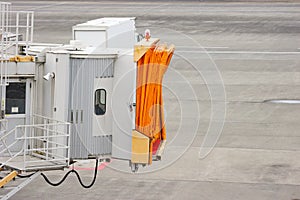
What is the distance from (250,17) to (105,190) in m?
40.3

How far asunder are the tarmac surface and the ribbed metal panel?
4.39 meters

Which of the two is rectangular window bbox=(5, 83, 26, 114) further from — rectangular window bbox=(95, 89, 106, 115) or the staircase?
rectangular window bbox=(95, 89, 106, 115)

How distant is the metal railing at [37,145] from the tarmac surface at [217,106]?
3.96 metres

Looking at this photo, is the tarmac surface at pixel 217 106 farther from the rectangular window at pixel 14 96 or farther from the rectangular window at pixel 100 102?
the rectangular window at pixel 100 102

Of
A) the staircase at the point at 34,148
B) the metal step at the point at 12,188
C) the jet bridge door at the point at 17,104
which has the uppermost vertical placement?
the jet bridge door at the point at 17,104

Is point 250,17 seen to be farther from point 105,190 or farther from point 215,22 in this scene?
point 105,190

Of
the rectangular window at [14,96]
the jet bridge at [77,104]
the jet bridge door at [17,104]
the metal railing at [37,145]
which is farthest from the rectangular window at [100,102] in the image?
the rectangular window at [14,96]

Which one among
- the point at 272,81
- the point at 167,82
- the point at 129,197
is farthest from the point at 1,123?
the point at 272,81

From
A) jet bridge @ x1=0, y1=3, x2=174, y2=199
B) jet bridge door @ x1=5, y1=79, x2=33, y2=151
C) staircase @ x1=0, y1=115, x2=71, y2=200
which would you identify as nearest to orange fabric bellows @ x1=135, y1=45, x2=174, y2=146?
Result: jet bridge @ x1=0, y1=3, x2=174, y2=199

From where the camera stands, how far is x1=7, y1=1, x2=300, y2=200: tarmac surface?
81.8 feet

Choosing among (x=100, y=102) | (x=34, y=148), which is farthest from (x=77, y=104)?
(x=34, y=148)

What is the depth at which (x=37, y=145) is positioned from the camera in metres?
20.2

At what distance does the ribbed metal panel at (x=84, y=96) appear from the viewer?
19.5 meters

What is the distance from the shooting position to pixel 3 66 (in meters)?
19.3
